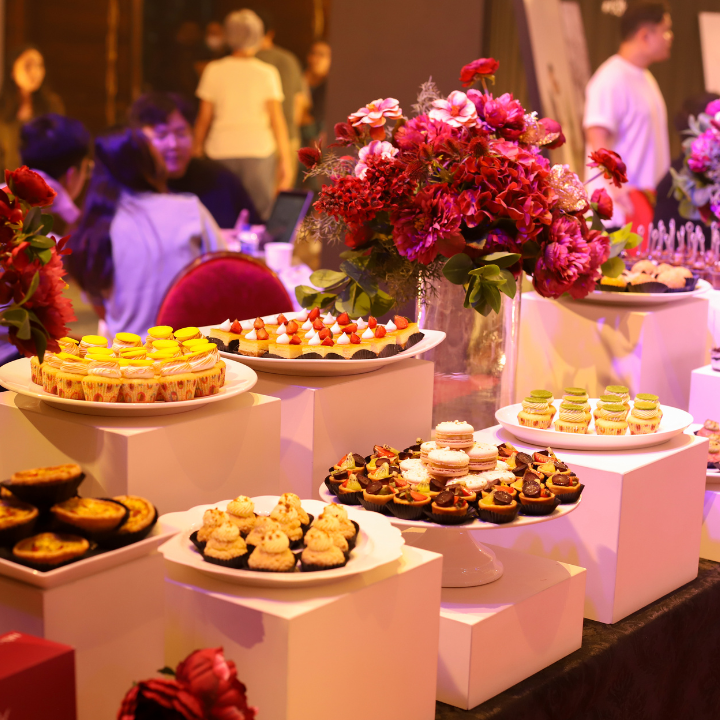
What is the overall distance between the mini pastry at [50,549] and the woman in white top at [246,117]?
510cm

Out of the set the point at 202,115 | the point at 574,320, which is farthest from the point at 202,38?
the point at 574,320

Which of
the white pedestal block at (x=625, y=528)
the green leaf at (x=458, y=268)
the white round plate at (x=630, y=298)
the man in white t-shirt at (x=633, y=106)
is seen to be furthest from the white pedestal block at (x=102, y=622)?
the man in white t-shirt at (x=633, y=106)

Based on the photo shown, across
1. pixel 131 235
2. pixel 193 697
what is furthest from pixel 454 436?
pixel 131 235

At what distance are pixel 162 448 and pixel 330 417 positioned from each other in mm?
351

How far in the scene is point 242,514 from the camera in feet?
3.75

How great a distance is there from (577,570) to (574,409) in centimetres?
32

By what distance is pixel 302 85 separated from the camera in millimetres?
6281

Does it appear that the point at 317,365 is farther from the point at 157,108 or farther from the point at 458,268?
the point at 157,108

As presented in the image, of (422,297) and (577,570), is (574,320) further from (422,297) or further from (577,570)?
(577,570)

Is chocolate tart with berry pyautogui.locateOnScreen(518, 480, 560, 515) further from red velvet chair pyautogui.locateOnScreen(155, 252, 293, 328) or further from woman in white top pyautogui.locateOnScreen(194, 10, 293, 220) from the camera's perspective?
woman in white top pyautogui.locateOnScreen(194, 10, 293, 220)

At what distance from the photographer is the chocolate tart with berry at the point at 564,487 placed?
1.37 meters

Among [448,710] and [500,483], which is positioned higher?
[500,483]

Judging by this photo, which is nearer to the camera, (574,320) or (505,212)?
(505,212)

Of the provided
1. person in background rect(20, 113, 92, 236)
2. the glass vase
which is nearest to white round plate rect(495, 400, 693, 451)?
the glass vase
